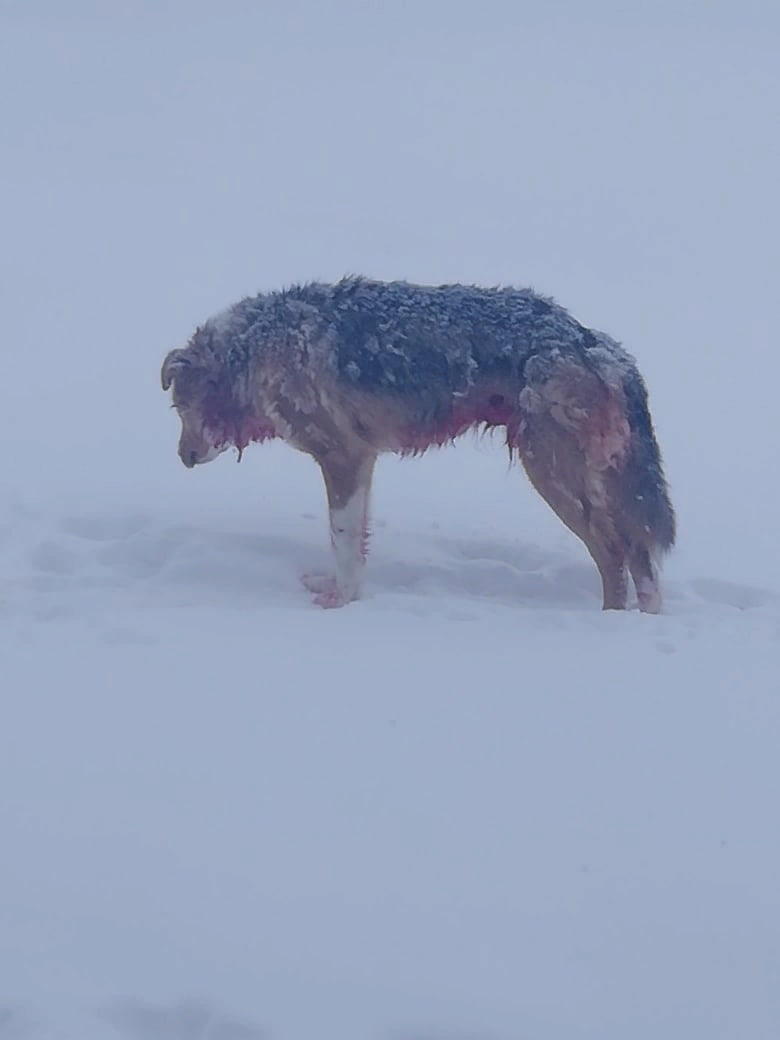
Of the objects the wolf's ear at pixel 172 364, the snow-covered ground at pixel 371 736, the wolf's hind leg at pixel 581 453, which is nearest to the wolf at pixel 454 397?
the wolf's hind leg at pixel 581 453

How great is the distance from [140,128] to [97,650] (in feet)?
91.0

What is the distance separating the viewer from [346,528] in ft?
22.2

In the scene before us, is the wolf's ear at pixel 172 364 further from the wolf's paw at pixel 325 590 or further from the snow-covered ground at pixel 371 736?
the wolf's paw at pixel 325 590

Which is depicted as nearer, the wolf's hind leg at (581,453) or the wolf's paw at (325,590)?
the wolf's paw at (325,590)

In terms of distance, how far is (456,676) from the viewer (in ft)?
15.3

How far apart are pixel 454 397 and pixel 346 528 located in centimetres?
88

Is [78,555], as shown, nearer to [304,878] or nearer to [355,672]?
[355,672]

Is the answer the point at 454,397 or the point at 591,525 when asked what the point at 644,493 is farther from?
the point at 454,397

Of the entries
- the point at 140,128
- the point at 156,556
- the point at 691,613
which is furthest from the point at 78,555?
the point at 140,128

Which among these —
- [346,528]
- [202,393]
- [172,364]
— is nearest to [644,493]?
[346,528]

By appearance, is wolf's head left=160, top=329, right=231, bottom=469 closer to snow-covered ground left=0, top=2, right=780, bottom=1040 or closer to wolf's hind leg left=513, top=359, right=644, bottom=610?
snow-covered ground left=0, top=2, right=780, bottom=1040

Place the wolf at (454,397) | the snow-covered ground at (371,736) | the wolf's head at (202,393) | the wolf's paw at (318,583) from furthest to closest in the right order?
the wolf's head at (202,393)
the wolf at (454,397)
the wolf's paw at (318,583)
the snow-covered ground at (371,736)

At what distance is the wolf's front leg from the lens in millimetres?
6598

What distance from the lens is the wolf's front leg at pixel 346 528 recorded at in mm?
6598
